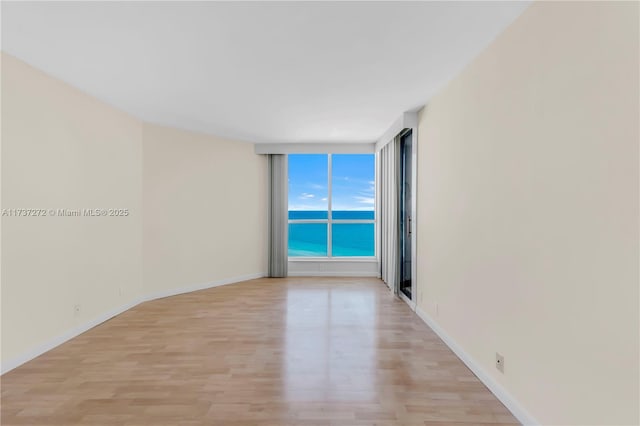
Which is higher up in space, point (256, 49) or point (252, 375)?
point (256, 49)

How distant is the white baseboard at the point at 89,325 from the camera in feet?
9.80

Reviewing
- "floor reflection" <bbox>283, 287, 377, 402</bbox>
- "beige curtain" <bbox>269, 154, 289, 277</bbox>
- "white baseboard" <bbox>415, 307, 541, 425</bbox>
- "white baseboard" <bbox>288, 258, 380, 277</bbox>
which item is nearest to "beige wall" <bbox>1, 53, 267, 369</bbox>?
"beige curtain" <bbox>269, 154, 289, 277</bbox>

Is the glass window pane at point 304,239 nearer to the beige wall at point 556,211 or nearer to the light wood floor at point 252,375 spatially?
the light wood floor at point 252,375

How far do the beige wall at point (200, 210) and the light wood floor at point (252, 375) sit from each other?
124cm

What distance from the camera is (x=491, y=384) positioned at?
8.41 feet

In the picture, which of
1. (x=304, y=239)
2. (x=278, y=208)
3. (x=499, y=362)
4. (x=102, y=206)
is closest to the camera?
(x=499, y=362)

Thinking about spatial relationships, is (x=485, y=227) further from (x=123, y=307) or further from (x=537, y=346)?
(x=123, y=307)

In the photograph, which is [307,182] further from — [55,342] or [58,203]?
[55,342]

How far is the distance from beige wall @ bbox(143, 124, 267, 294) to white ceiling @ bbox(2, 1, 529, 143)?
51.7 inches

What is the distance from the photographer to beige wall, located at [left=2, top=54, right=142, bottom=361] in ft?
9.78

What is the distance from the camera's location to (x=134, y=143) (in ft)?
16.2

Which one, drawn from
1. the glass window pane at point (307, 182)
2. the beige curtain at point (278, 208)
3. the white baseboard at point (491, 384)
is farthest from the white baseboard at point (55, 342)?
the glass window pane at point (307, 182)

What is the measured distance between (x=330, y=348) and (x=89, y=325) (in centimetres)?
268

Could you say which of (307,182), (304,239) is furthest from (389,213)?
(304,239)
